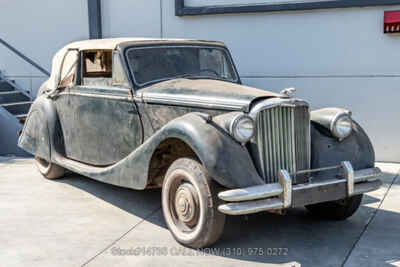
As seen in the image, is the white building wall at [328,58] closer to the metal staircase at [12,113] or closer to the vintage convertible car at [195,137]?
the vintage convertible car at [195,137]

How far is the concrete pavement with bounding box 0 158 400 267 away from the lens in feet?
12.4

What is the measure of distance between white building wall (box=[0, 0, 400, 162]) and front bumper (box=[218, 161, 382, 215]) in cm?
312

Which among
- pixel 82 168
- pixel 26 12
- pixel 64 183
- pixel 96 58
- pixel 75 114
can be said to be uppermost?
pixel 26 12

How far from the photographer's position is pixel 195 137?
3764 mm

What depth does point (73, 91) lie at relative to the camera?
18.4 feet

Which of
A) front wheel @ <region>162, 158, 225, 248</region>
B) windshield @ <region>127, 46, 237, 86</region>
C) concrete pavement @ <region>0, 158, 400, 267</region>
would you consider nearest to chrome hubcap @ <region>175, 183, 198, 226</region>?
front wheel @ <region>162, 158, 225, 248</region>

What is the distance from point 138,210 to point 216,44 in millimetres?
2028

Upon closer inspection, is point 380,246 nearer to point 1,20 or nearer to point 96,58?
point 96,58

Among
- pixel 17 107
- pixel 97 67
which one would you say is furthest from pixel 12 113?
pixel 97 67

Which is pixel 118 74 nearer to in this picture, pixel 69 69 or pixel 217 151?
pixel 69 69

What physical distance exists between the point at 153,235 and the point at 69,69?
2.50 meters

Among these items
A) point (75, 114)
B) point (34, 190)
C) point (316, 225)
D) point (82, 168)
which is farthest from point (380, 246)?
point (34, 190)

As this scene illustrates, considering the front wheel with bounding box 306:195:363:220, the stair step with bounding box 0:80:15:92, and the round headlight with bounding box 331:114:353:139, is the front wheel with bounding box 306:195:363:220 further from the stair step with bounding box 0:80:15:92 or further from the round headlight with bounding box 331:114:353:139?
the stair step with bounding box 0:80:15:92

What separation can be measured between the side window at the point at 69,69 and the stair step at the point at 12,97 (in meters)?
3.76
